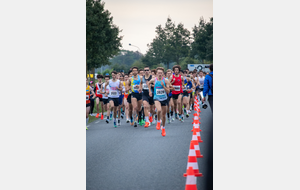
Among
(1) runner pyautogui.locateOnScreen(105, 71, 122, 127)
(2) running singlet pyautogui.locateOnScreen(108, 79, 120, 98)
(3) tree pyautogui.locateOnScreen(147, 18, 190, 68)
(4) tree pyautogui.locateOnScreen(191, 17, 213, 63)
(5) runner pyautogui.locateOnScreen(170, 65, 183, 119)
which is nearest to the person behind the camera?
(4) tree pyautogui.locateOnScreen(191, 17, 213, 63)

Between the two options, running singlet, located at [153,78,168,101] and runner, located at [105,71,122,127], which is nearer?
running singlet, located at [153,78,168,101]

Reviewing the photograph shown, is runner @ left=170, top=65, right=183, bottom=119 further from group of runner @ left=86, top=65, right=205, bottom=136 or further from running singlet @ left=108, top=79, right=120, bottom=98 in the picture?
running singlet @ left=108, top=79, right=120, bottom=98

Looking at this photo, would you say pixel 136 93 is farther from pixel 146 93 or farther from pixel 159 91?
pixel 159 91

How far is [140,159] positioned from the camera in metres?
7.25

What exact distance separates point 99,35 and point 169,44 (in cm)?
96

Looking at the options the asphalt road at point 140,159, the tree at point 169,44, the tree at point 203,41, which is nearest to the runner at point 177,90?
the asphalt road at point 140,159

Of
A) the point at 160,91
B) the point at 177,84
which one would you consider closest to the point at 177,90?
the point at 177,84

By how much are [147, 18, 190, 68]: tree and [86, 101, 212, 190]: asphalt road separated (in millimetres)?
1611

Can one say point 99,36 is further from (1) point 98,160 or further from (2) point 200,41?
(1) point 98,160

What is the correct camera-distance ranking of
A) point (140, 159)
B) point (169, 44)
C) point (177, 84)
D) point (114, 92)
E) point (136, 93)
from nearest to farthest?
1. point (169, 44)
2. point (140, 159)
3. point (136, 93)
4. point (114, 92)
5. point (177, 84)

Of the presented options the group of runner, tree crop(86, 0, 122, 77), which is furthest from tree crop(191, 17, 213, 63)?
the group of runner

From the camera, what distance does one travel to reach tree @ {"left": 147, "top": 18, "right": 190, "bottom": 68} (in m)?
5.30
